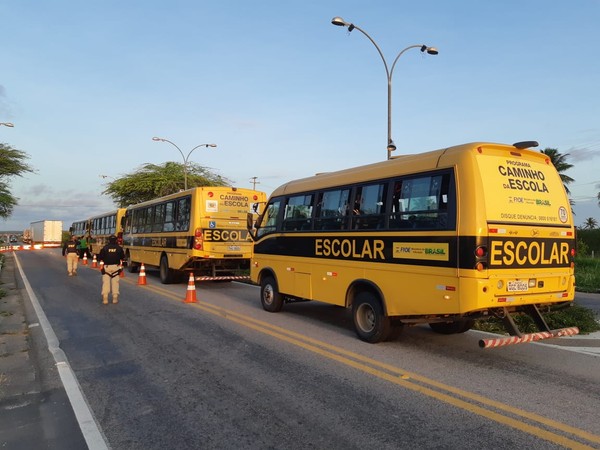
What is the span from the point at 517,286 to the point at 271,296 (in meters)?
5.50

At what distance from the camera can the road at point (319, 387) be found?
13.5 feet

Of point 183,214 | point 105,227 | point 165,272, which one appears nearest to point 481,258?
point 183,214

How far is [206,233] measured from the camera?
1464 centimetres

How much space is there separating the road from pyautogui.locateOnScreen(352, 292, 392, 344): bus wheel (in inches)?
7.9

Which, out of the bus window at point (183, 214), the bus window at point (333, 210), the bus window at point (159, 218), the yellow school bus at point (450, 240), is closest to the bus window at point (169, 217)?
the bus window at point (159, 218)

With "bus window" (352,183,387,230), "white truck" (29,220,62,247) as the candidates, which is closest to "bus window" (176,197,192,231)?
"bus window" (352,183,387,230)

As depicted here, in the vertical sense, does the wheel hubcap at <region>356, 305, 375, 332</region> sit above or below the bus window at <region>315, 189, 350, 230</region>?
below

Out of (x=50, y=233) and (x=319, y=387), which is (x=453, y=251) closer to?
(x=319, y=387)

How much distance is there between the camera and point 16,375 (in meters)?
6.04

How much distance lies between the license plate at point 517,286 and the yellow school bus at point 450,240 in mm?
14

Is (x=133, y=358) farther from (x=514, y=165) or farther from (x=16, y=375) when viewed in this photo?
(x=514, y=165)

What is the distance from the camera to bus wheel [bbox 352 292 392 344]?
282 inches

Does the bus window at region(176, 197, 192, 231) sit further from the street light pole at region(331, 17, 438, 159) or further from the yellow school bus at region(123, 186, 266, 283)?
the street light pole at region(331, 17, 438, 159)

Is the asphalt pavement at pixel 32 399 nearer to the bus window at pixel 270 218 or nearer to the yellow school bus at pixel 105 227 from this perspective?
the bus window at pixel 270 218
